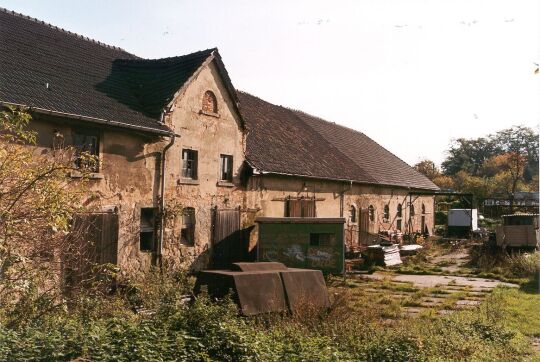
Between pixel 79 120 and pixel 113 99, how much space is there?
2570 millimetres

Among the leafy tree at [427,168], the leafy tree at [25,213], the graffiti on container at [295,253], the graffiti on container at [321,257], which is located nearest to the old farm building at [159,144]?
the graffiti on container at [295,253]

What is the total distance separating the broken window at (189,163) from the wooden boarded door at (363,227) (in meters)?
12.1

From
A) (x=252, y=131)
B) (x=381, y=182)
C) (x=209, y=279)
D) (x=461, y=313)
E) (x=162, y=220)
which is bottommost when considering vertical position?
(x=461, y=313)

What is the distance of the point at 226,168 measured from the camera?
18.7 metres

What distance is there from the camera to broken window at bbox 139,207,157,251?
15289mm

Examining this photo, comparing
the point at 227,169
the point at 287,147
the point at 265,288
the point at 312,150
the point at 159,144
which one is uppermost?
the point at 312,150

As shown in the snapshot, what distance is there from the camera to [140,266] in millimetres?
14984

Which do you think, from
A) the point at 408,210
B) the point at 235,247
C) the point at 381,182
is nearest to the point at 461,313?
the point at 235,247

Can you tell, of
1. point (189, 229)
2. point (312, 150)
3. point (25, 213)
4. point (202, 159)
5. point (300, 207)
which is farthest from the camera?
point (312, 150)

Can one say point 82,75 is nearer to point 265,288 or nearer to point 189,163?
point 189,163

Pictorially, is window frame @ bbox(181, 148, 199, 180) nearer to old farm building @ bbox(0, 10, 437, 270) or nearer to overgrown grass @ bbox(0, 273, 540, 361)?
old farm building @ bbox(0, 10, 437, 270)

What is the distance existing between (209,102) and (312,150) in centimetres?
1028

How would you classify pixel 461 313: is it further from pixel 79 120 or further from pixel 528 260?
pixel 79 120

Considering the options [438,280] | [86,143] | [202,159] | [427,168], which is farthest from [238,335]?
[427,168]
